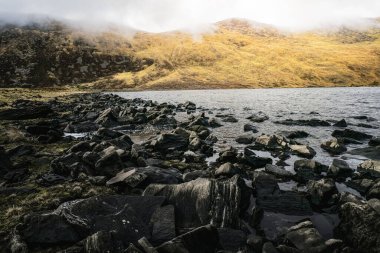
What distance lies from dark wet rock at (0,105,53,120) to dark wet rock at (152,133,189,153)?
73.3ft

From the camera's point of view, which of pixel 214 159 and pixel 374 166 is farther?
pixel 214 159

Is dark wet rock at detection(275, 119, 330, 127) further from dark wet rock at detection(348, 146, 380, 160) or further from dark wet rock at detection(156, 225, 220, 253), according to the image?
dark wet rock at detection(156, 225, 220, 253)

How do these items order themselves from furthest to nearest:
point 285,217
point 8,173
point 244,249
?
point 8,173
point 285,217
point 244,249

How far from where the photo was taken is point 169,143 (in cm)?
2247

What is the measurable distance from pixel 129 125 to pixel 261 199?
82.5 ft

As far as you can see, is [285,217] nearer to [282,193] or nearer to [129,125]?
[282,193]

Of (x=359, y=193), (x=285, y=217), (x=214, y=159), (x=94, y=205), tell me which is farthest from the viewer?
(x=214, y=159)

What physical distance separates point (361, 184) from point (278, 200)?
14.3ft

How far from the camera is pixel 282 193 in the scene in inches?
496

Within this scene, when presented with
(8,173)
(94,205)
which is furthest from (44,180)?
(94,205)

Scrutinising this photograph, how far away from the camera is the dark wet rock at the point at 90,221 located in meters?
8.69

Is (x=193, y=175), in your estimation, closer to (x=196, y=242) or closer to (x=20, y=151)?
(x=196, y=242)

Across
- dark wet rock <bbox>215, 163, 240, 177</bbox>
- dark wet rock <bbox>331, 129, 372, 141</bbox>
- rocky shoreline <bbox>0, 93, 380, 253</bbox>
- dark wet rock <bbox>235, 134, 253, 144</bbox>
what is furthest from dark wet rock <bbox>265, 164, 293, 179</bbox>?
dark wet rock <bbox>331, 129, 372, 141</bbox>

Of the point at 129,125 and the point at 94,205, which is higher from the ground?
the point at 94,205
